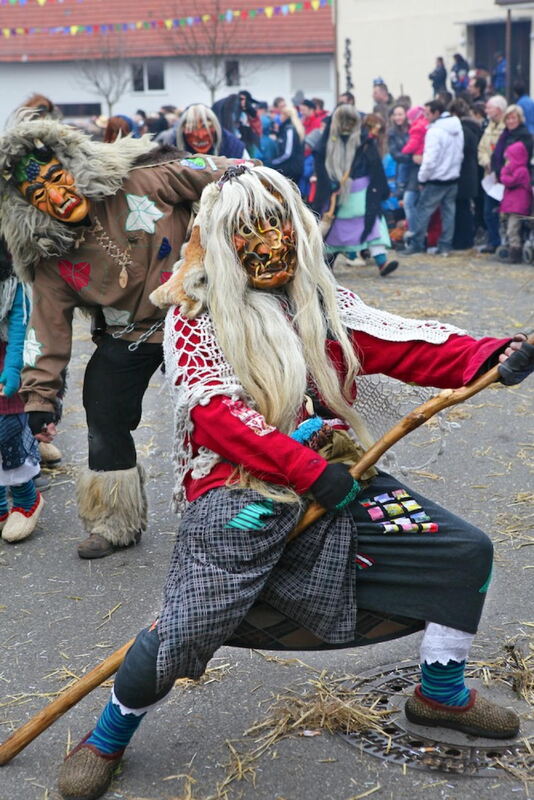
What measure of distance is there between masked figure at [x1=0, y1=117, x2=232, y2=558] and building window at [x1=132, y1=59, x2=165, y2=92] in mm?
32545

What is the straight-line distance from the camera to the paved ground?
9.49 feet

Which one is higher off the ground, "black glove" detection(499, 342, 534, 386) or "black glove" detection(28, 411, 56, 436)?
"black glove" detection(499, 342, 534, 386)

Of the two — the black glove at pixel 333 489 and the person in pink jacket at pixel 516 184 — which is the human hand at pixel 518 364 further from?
the person in pink jacket at pixel 516 184

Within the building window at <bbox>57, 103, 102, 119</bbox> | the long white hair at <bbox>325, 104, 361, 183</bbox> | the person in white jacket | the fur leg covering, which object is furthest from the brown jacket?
the building window at <bbox>57, 103, 102, 119</bbox>

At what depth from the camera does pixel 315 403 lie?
3152 millimetres

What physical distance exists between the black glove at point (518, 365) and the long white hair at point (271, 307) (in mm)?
484

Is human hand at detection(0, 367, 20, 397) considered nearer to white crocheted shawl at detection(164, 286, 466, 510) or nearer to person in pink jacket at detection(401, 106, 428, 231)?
white crocheted shawl at detection(164, 286, 466, 510)

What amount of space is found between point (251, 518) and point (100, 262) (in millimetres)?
1881

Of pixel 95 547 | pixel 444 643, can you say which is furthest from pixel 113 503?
pixel 444 643

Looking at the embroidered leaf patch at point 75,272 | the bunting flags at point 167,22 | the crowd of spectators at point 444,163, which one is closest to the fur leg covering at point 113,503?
the embroidered leaf patch at point 75,272

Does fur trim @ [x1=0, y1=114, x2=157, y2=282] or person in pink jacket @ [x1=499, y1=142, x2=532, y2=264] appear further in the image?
person in pink jacket @ [x1=499, y1=142, x2=532, y2=264]

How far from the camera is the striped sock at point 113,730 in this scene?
284 cm

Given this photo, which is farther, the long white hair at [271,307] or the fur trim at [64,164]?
the fur trim at [64,164]

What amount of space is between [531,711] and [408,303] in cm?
735
